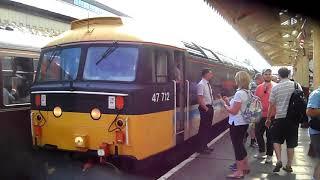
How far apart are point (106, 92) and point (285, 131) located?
304cm

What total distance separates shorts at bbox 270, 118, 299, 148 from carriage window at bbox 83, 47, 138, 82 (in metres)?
2.57

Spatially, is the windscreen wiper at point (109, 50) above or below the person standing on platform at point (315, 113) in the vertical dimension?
above

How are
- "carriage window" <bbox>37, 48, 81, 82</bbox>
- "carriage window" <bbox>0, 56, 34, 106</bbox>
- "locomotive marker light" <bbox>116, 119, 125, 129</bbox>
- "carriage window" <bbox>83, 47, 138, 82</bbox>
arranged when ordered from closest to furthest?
1. "locomotive marker light" <bbox>116, 119, 125, 129</bbox>
2. "carriage window" <bbox>83, 47, 138, 82</bbox>
3. "carriage window" <bbox>37, 48, 81, 82</bbox>
4. "carriage window" <bbox>0, 56, 34, 106</bbox>

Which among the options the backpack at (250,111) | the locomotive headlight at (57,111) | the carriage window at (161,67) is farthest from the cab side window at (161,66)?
the locomotive headlight at (57,111)

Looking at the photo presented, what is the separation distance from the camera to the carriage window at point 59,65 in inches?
287

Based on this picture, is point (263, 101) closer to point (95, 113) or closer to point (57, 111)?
point (95, 113)

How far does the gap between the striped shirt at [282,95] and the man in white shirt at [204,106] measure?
1.89 metres

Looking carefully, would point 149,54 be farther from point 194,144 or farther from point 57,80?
point 194,144

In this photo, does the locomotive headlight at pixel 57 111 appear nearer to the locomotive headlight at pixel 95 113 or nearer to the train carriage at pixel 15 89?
the locomotive headlight at pixel 95 113

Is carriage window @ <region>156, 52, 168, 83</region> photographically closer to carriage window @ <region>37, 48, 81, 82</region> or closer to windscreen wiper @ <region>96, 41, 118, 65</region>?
windscreen wiper @ <region>96, 41, 118, 65</region>

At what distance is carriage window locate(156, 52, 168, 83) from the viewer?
7457mm

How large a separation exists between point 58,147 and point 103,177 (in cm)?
84

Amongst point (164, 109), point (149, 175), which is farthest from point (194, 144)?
point (164, 109)

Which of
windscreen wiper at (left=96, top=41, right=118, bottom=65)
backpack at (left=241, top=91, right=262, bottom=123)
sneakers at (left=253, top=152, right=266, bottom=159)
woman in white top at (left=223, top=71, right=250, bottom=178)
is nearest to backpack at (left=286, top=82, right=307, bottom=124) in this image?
backpack at (left=241, top=91, right=262, bottom=123)
